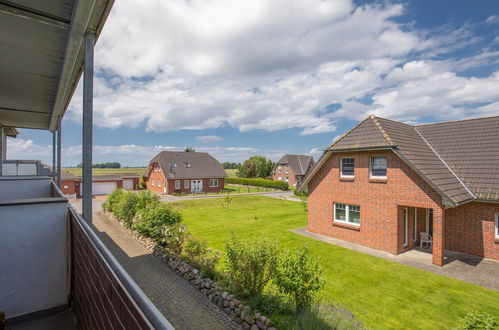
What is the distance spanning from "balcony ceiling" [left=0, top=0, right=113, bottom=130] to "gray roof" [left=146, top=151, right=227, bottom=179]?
31040 millimetres

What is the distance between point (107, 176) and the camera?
38375mm

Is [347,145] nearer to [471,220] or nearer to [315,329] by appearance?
[471,220]

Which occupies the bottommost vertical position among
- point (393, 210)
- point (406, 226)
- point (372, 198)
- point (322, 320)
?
point (322, 320)

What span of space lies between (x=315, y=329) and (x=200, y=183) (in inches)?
1453

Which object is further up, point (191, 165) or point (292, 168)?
point (191, 165)

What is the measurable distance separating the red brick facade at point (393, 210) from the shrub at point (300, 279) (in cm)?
695

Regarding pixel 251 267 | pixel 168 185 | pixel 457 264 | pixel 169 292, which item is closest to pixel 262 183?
pixel 168 185

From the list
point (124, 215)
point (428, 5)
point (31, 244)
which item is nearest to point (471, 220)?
point (428, 5)

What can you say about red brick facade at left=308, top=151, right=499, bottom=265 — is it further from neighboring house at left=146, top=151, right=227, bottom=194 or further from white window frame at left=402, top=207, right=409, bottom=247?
neighboring house at left=146, top=151, right=227, bottom=194

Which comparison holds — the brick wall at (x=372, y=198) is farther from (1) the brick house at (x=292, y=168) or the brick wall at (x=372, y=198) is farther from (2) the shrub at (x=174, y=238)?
(1) the brick house at (x=292, y=168)

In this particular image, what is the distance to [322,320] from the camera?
555 cm

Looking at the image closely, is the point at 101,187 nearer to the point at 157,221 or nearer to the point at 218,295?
the point at 157,221

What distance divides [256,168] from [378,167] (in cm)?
4452

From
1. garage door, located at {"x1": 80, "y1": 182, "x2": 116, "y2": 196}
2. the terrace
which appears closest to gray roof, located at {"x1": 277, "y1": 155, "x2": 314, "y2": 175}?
garage door, located at {"x1": 80, "y1": 182, "x2": 116, "y2": 196}
